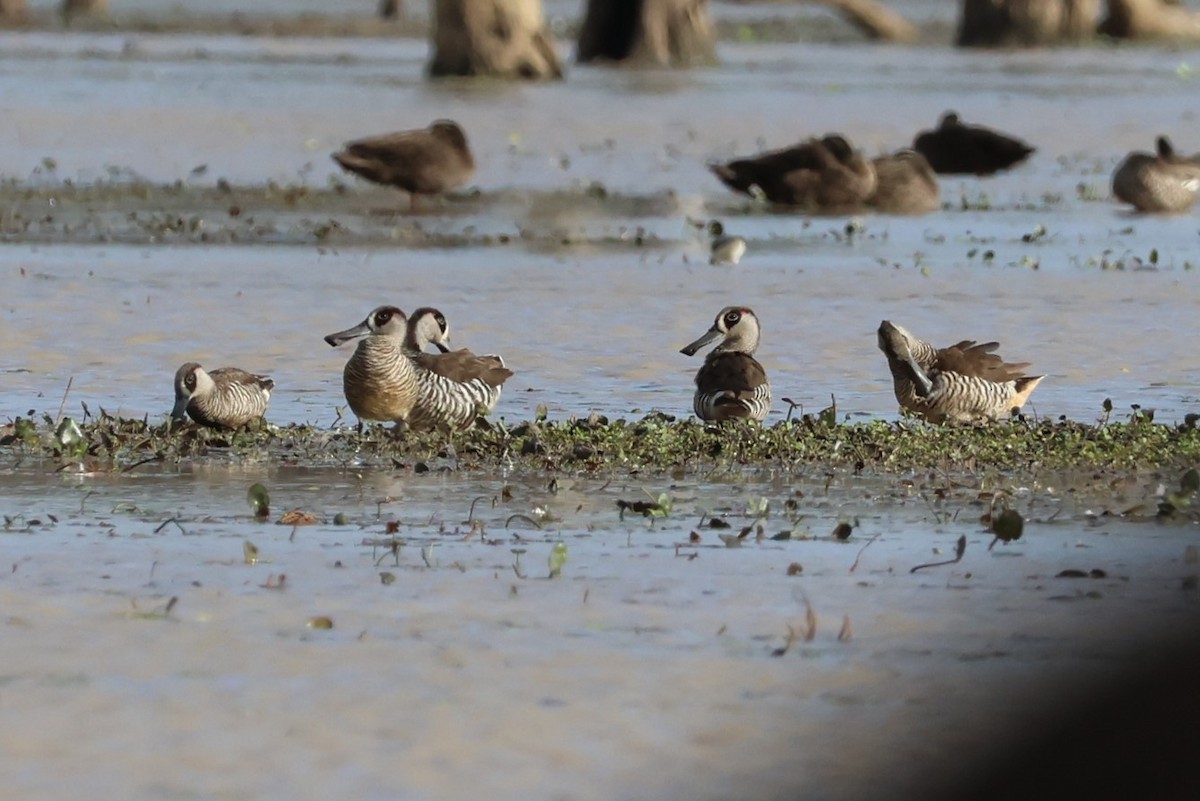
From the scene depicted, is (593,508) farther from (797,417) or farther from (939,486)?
(797,417)

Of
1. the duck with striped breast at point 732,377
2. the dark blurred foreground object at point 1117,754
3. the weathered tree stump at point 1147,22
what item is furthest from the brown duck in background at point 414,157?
the weathered tree stump at point 1147,22

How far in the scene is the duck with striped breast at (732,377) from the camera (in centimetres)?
962

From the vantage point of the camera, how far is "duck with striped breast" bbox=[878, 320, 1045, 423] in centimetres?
995

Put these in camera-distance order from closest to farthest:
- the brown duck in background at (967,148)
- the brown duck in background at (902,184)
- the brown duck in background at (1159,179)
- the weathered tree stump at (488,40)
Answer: the brown duck in background at (902,184) → the brown duck in background at (1159,179) → the brown duck in background at (967,148) → the weathered tree stump at (488,40)

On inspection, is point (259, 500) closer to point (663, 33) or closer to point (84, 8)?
point (663, 33)

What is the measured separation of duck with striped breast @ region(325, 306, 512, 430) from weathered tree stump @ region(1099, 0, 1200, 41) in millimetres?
48494

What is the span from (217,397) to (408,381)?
2.43 feet

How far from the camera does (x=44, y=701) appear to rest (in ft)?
17.4

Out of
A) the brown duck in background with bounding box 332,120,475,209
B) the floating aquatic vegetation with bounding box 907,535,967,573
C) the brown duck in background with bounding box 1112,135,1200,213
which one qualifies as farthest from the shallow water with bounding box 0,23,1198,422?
the floating aquatic vegetation with bounding box 907,535,967,573

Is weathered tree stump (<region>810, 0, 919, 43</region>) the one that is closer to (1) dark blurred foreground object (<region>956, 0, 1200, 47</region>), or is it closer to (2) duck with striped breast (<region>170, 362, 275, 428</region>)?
(1) dark blurred foreground object (<region>956, 0, 1200, 47</region>)

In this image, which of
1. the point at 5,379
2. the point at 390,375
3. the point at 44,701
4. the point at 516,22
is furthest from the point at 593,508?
the point at 516,22

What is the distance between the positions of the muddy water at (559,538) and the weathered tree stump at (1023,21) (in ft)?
88.6

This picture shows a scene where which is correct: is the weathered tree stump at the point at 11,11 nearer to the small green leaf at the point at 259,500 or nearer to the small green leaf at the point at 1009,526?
the small green leaf at the point at 259,500

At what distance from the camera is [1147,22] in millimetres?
56125
